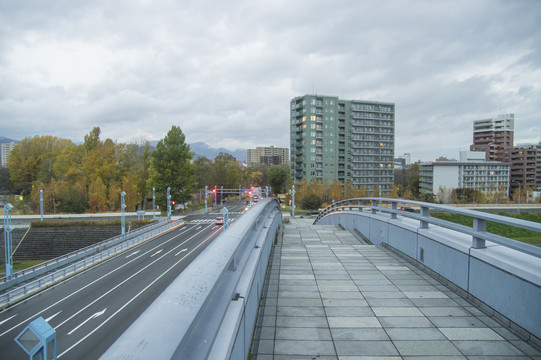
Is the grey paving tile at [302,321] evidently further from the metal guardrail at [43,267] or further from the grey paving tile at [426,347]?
the metal guardrail at [43,267]

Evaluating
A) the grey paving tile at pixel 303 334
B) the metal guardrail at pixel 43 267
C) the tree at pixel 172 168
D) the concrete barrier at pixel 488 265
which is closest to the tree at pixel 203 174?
the tree at pixel 172 168

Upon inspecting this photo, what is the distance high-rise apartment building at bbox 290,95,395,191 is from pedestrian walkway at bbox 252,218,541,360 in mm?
72715

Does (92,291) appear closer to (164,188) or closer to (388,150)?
(164,188)

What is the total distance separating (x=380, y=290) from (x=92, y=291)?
1861 centimetres

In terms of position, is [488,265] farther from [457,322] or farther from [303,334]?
[303,334]

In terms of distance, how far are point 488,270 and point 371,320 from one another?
174cm

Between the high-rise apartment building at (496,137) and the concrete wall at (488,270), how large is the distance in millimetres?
124074

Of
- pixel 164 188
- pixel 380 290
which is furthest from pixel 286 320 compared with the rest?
pixel 164 188

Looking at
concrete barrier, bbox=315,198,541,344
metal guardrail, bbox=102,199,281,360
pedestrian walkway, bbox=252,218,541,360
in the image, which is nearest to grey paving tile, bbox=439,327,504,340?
pedestrian walkway, bbox=252,218,541,360

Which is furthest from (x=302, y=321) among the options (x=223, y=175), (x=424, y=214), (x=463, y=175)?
(x=463, y=175)

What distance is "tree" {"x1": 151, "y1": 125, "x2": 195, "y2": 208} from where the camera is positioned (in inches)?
2138

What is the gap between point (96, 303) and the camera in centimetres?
1633

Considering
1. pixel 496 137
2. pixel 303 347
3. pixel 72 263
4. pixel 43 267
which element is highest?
pixel 496 137

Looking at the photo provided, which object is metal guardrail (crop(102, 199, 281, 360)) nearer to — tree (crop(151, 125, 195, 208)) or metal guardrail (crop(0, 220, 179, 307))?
metal guardrail (crop(0, 220, 179, 307))
